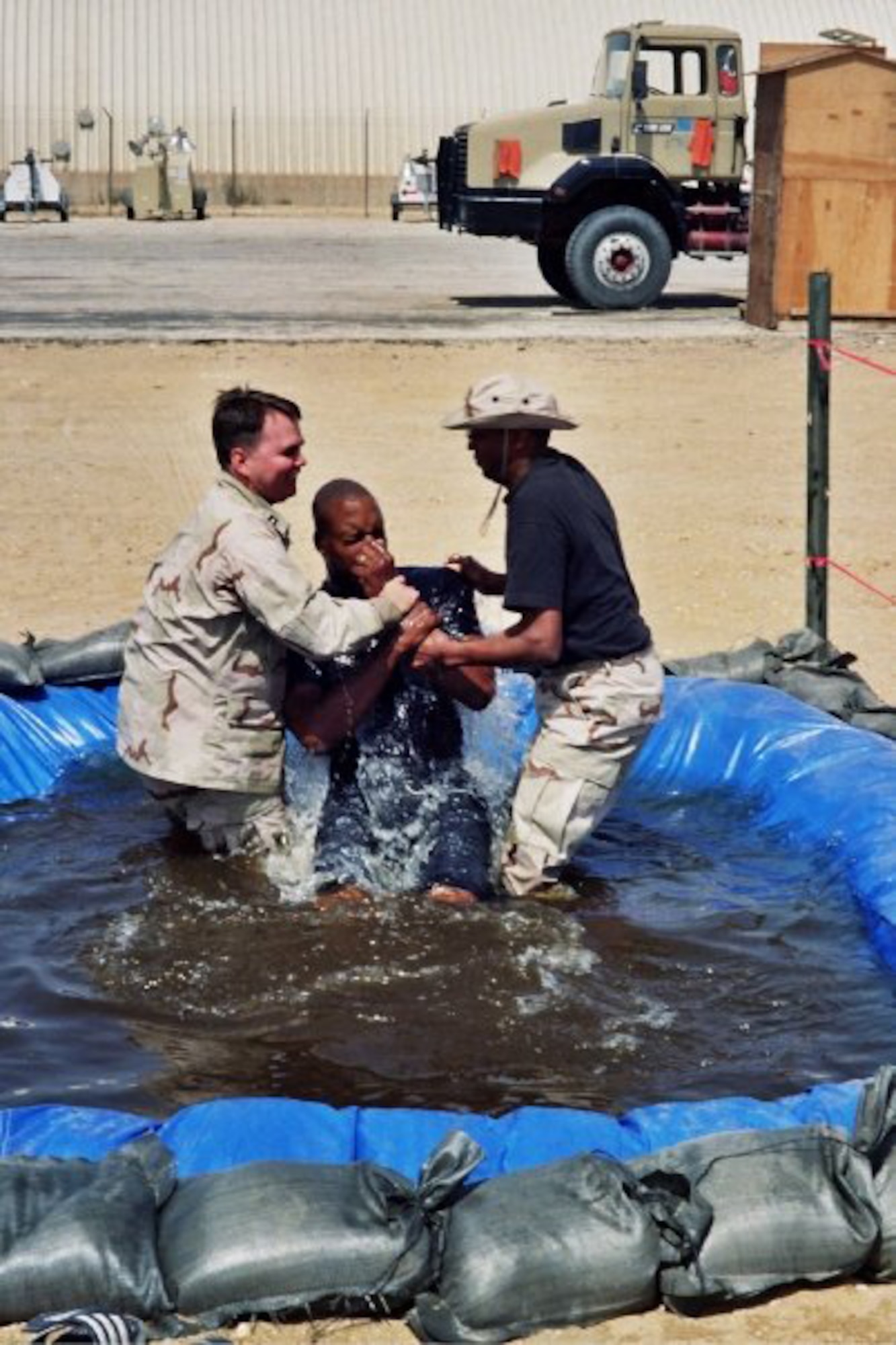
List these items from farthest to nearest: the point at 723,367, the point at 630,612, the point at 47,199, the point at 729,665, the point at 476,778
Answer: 1. the point at 47,199
2. the point at 723,367
3. the point at 729,665
4. the point at 476,778
5. the point at 630,612

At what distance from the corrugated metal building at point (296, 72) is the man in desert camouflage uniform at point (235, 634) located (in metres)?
42.4

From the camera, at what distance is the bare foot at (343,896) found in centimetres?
657

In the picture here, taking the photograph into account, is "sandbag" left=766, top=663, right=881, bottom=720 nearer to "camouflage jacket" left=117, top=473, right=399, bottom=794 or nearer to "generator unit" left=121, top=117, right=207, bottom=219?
"camouflage jacket" left=117, top=473, right=399, bottom=794

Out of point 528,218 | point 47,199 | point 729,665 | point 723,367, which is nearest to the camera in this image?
point 729,665

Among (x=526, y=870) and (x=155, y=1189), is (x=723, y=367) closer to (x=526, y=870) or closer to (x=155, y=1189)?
(x=526, y=870)

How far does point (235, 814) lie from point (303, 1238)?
254cm

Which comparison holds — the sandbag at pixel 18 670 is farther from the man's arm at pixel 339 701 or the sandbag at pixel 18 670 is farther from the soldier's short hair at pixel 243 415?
the soldier's short hair at pixel 243 415

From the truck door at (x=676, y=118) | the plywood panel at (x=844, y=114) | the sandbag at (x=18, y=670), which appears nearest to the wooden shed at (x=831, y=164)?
the plywood panel at (x=844, y=114)

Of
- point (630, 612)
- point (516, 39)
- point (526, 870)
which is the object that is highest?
point (516, 39)

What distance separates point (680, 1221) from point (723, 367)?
14116 mm

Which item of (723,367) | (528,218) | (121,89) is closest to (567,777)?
(723,367)

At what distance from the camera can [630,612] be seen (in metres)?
6.36

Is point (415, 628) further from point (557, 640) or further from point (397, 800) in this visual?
point (397, 800)

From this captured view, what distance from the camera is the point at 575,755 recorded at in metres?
6.43
